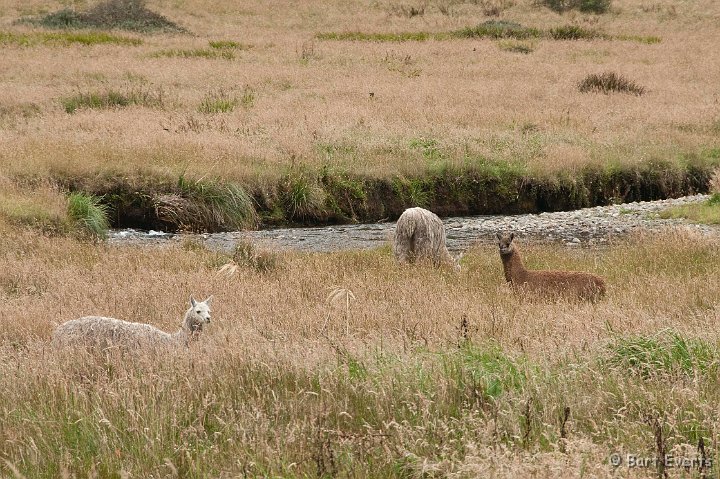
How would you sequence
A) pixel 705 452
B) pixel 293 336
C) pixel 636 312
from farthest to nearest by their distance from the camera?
pixel 636 312 < pixel 293 336 < pixel 705 452

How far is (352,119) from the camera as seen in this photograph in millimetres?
26344

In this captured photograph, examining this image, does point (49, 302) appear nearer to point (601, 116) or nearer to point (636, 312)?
point (636, 312)

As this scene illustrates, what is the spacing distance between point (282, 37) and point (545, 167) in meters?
29.7

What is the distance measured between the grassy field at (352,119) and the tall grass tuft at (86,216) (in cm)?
69

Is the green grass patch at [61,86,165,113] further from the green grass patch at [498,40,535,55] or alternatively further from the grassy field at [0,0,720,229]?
the green grass patch at [498,40,535,55]

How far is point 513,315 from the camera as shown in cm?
989

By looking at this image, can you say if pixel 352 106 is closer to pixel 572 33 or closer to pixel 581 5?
pixel 572 33

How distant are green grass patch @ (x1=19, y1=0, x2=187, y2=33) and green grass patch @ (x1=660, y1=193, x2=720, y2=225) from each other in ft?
122

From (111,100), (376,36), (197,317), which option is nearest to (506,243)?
(197,317)

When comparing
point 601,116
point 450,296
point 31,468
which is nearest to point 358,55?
point 601,116

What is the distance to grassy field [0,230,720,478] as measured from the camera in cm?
508

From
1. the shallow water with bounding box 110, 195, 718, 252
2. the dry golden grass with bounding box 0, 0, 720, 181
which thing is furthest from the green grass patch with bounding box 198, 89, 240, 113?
the shallow water with bounding box 110, 195, 718, 252

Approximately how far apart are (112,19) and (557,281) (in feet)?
157

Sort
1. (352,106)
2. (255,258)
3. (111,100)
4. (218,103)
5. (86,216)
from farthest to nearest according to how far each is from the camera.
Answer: (352,106), (111,100), (218,103), (86,216), (255,258)
